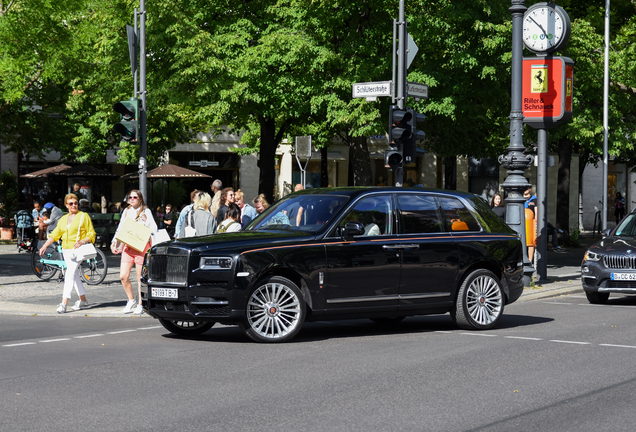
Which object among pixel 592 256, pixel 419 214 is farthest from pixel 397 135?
pixel 419 214

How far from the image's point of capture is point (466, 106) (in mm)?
22625

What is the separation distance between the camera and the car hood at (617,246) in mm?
14438

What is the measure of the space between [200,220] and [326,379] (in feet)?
21.3

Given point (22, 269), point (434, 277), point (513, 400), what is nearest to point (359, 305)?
point (434, 277)

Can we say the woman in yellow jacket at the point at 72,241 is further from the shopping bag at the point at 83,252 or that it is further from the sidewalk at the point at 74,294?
the sidewalk at the point at 74,294

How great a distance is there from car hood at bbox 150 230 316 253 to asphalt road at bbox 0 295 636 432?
1.07 meters

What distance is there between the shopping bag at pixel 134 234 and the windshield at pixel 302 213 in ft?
8.23

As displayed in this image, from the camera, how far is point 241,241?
9781 mm

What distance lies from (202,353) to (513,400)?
3.55 metres

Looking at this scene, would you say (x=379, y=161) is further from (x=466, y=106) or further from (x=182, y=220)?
(x=182, y=220)

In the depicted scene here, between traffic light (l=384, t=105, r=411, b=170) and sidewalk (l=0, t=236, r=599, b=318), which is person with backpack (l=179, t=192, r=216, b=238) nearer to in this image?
sidewalk (l=0, t=236, r=599, b=318)

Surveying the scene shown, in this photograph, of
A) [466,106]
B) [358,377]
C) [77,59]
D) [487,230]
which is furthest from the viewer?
[77,59]

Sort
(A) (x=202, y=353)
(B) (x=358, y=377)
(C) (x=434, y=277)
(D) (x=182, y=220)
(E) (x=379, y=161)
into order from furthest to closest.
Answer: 1. (E) (x=379, y=161)
2. (D) (x=182, y=220)
3. (C) (x=434, y=277)
4. (A) (x=202, y=353)
5. (B) (x=358, y=377)

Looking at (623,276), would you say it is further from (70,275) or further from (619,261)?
(70,275)
